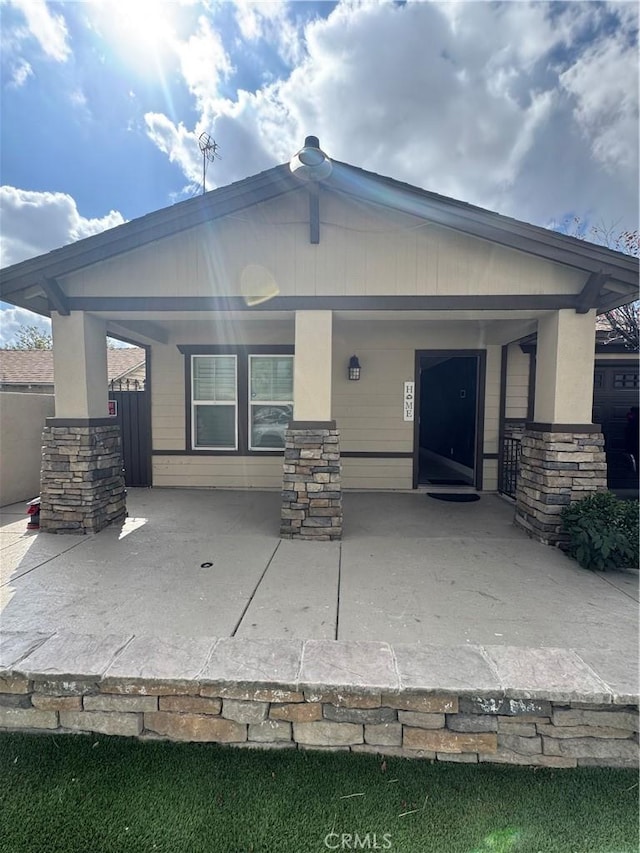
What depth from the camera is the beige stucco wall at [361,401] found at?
649 centimetres

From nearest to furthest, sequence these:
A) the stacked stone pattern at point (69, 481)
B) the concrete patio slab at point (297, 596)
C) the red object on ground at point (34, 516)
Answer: the concrete patio slab at point (297, 596)
the stacked stone pattern at point (69, 481)
the red object on ground at point (34, 516)

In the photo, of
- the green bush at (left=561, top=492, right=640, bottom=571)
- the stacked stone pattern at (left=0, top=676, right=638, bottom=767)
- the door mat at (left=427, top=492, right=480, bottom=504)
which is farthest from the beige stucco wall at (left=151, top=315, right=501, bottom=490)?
the stacked stone pattern at (left=0, top=676, right=638, bottom=767)

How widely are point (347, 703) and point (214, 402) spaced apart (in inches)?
220

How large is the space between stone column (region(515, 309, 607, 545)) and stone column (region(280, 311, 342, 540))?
7.38ft

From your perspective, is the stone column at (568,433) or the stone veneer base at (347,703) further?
the stone column at (568,433)

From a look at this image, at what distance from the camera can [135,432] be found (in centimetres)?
687

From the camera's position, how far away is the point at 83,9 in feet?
15.1

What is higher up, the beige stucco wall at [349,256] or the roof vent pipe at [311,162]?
the roof vent pipe at [311,162]

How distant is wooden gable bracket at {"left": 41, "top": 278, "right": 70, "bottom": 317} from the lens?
425cm

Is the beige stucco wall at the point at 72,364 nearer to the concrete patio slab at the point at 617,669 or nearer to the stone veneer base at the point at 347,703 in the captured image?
the stone veneer base at the point at 347,703

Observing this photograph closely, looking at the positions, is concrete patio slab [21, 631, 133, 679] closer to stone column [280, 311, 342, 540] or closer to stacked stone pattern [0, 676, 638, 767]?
stacked stone pattern [0, 676, 638, 767]

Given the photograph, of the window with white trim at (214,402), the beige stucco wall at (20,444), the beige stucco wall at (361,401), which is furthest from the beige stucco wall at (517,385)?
the beige stucco wall at (20,444)

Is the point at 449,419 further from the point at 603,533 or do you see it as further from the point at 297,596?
the point at 297,596

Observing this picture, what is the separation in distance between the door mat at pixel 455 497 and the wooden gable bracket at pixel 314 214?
4207 mm
